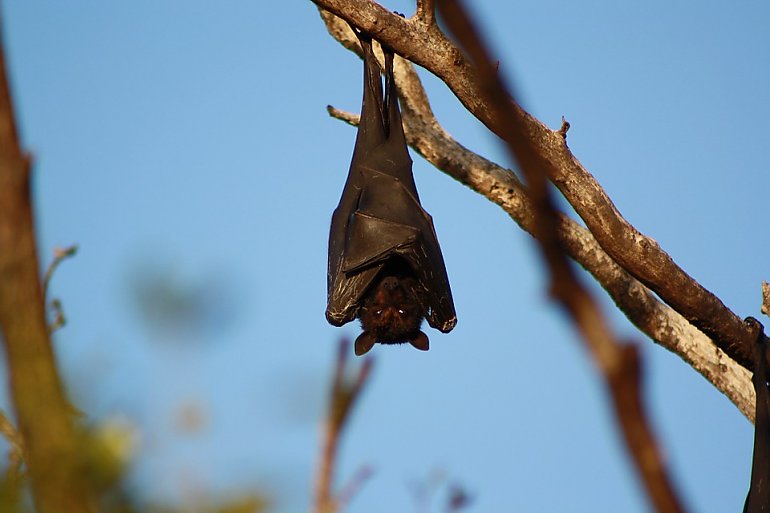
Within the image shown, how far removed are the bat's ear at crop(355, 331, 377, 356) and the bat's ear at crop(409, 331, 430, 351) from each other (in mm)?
372

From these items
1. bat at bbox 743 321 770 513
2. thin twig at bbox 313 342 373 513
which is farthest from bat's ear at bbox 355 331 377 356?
thin twig at bbox 313 342 373 513

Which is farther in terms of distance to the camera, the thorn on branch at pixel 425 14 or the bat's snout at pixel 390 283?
the bat's snout at pixel 390 283

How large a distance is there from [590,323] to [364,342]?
24.5 feet

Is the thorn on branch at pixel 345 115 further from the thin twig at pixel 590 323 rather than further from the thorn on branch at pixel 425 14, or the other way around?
the thin twig at pixel 590 323

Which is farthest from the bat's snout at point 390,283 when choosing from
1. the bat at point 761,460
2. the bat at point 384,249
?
the bat at point 761,460

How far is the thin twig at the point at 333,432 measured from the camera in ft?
4.35

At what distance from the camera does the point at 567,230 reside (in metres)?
7.60

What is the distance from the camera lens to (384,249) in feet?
25.8

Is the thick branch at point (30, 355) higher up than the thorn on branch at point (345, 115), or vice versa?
the thorn on branch at point (345, 115)

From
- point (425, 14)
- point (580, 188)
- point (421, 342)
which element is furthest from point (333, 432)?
point (421, 342)

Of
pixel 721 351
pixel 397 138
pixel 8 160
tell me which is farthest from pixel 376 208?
pixel 8 160

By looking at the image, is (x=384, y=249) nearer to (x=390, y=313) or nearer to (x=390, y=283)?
(x=390, y=283)

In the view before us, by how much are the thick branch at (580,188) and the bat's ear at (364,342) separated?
2350mm

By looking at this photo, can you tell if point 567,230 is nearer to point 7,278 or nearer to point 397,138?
point 397,138
